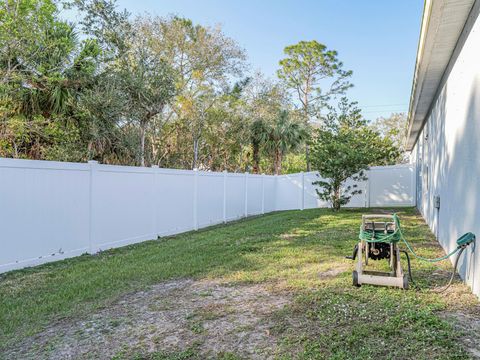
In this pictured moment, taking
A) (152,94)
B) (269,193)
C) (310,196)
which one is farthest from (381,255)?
(310,196)

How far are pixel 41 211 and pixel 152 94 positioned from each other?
6981mm

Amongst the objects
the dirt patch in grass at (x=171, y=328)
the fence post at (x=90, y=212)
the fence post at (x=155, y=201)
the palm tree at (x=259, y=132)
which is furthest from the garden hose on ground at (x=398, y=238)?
the palm tree at (x=259, y=132)

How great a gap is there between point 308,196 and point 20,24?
1173cm

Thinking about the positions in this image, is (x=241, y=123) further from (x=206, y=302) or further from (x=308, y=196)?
(x=206, y=302)

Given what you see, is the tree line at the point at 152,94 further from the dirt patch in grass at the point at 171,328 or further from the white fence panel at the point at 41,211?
the dirt patch in grass at the point at 171,328

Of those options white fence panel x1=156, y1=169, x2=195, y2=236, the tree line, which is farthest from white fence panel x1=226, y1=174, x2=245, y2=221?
the tree line

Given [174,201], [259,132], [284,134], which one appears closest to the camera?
[174,201]

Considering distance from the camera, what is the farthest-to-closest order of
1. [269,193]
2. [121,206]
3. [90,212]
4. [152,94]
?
[269,193], [152,94], [121,206], [90,212]

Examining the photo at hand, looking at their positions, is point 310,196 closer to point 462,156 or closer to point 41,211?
point 462,156

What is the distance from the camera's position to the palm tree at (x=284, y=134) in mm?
20094

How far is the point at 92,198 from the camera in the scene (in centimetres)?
607

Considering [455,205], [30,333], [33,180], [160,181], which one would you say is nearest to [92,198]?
[33,180]

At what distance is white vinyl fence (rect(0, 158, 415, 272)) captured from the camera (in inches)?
190

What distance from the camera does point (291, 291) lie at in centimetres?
385
